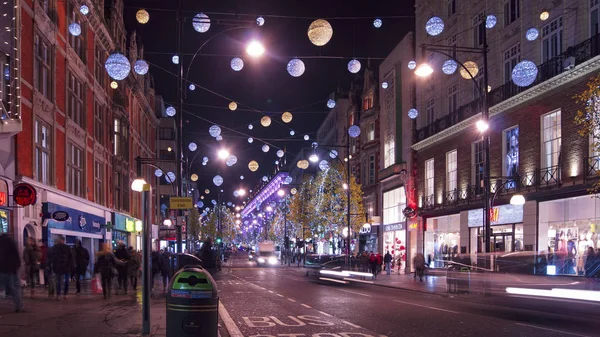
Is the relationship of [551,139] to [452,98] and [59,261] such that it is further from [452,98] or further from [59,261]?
[59,261]

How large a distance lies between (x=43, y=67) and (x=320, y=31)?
1307cm

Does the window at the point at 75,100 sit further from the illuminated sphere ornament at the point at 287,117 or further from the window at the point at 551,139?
the window at the point at 551,139

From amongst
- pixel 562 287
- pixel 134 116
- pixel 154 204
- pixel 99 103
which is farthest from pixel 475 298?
pixel 154 204

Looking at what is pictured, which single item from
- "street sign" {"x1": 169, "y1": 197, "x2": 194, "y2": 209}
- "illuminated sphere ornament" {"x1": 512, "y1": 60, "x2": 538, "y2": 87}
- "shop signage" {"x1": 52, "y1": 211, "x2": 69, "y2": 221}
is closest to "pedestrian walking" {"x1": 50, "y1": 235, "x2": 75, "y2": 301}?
"street sign" {"x1": 169, "y1": 197, "x2": 194, "y2": 209}

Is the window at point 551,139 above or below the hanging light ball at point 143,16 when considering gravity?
below

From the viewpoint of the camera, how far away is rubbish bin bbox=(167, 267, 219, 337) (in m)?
9.14

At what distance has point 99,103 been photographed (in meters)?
38.9

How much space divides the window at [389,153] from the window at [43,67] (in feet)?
110


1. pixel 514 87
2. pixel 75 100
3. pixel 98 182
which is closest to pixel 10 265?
pixel 75 100

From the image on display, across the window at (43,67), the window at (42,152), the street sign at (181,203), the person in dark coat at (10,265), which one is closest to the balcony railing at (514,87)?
the street sign at (181,203)

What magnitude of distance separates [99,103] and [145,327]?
3016cm

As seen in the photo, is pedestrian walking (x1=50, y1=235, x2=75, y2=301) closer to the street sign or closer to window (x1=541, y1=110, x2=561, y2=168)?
the street sign

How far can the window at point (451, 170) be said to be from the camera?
4281 cm

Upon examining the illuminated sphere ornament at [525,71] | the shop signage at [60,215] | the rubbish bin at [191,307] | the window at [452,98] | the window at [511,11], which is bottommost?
the rubbish bin at [191,307]
